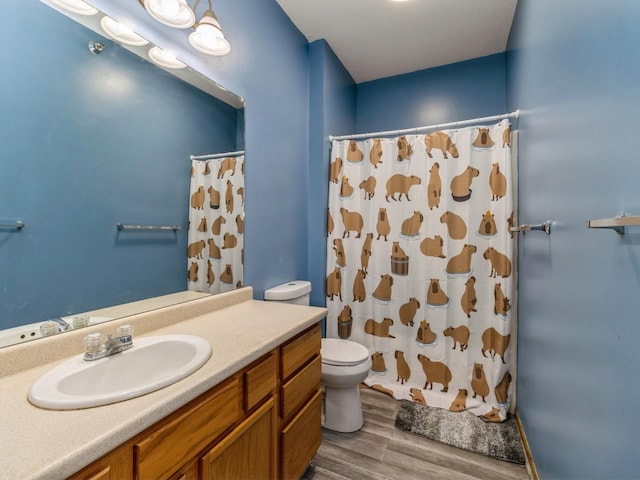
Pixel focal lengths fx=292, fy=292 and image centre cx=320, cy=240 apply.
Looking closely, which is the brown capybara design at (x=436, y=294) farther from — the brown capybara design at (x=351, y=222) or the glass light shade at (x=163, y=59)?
the glass light shade at (x=163, y=59)

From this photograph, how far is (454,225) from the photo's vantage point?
2.12m

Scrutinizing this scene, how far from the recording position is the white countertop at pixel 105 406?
0.52 meters

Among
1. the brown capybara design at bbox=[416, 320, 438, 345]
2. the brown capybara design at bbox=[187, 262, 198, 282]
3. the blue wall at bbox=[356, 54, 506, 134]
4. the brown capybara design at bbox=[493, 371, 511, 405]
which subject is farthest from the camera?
the blue wall at bbox=[356, 54, 506, 134]

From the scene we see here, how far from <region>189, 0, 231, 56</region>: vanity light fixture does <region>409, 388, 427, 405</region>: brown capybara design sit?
2.43 meters

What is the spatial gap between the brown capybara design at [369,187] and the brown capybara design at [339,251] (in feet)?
1.41

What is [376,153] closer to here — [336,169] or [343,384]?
[336,169]

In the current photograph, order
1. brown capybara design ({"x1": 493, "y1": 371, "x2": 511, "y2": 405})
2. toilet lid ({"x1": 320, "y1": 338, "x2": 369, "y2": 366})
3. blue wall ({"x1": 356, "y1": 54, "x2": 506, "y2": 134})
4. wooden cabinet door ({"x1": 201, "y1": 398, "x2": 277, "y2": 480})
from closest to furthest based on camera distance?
wooden cabinet door ({"x1": 201, "y1": 398, "x2": 277, "y2": 480}) < toilet lid ({"x1": 320, "y1": 338, "x2": 369, "y2": 366}) < brown capybara design ({"x1": 493, "y1": 371, "x2": 511, "y2": 405}) < blue wall ({"x1": 356, "y1": 54, "x2": 506, "y2": 134})

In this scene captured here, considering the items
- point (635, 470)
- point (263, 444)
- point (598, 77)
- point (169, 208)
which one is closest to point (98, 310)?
point (169, 208)

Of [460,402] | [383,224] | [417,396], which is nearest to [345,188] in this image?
[383,224]

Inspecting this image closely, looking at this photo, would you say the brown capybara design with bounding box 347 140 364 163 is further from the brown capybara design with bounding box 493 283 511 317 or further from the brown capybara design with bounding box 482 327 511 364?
the brown capybara design with bounding box 482 327 511 364

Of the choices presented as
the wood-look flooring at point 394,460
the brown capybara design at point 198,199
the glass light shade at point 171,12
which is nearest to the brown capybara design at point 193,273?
the brown capybara design at point 198,199

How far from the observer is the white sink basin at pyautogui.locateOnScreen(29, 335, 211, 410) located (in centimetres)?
67

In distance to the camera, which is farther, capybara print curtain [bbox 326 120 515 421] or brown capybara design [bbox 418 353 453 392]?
brown capybara design [bbox 418 353 453 392]

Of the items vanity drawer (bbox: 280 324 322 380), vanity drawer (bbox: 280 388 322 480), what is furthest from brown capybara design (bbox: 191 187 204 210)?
vanity drawer (bbox: 280 388 322 480)
